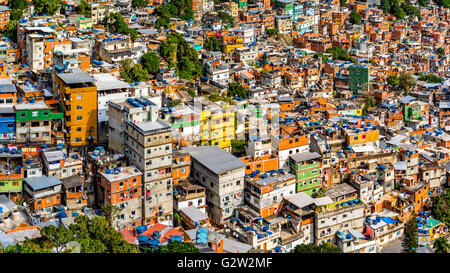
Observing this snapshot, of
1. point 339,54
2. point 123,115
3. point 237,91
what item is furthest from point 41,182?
point 339,54

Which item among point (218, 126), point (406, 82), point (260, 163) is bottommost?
point (260, 163)

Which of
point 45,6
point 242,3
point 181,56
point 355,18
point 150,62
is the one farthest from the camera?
point 355,18

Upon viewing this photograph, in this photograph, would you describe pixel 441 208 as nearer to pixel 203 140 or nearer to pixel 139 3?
pixel 203 140

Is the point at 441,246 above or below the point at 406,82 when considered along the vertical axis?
below

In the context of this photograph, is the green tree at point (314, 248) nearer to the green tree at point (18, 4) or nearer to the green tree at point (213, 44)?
the green tree at point (213, 44)

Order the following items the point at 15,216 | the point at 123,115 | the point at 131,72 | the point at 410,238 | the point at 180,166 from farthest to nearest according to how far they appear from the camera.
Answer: the point at 131,72 → the point at 180,166 → the point at 123,115 → the point at 410,238 → the point at 15,216

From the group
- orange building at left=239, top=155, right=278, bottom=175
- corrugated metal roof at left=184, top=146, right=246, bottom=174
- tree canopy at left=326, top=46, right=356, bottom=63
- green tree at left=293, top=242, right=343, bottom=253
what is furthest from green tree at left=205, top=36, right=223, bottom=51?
green tree at left=293, top=242, right=343, bottom=253
